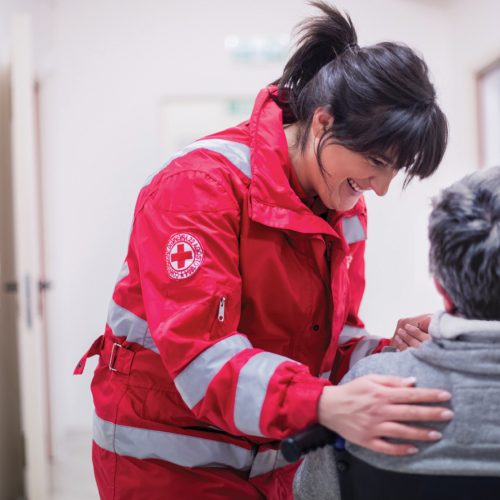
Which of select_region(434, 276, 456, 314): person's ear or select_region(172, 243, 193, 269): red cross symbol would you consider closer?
select_region(434, 276, 456, 314): person's ear

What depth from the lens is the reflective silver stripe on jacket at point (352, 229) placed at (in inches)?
50.2

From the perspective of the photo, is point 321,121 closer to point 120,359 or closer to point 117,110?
point 120,359

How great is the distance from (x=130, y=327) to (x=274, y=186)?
362 millimetres

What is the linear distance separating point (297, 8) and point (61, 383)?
2303 mm

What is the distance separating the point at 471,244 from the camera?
805 millimetres

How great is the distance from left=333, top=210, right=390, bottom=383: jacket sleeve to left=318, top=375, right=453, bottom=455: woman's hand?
45 cm

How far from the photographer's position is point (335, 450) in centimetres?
90

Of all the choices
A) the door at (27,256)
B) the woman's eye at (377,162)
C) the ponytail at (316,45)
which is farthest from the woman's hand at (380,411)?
the door at (27,256)

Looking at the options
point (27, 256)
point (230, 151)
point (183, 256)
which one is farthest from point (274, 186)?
point (27, 256)

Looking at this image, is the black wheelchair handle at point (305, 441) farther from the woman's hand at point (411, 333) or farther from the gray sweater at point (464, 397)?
the woman's hand at point (411, 333)

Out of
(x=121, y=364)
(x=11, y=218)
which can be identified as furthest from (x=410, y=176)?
(x=11, y=218)

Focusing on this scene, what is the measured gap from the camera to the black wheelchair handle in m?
0.81

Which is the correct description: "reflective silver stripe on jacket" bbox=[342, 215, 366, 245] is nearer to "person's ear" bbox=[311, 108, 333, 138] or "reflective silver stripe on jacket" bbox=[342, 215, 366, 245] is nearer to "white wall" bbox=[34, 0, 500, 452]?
"person's ear" bbox=[311, 108, 333, 138]

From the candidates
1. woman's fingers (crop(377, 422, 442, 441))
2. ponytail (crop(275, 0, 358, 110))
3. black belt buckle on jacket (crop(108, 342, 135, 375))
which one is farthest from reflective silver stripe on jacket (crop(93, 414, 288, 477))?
ponytail (crop(275, 0, 358, 110))
